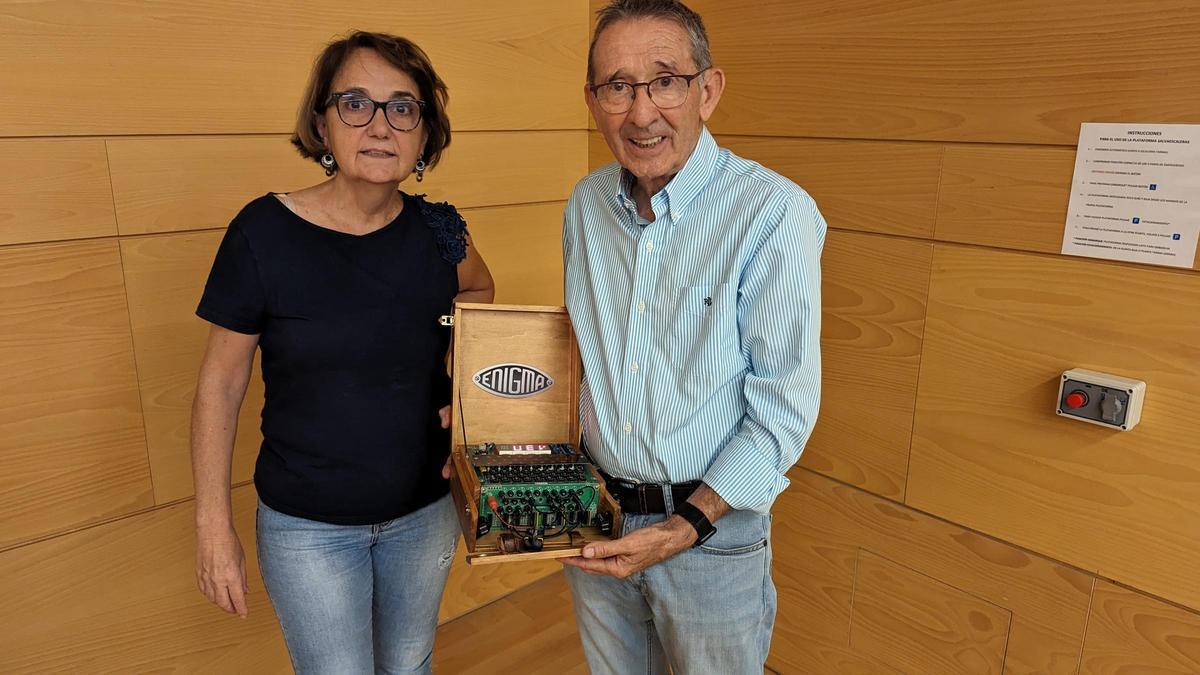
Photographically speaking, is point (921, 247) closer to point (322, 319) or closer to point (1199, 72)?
point (1199, 72)

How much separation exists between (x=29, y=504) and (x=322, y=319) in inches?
41.8

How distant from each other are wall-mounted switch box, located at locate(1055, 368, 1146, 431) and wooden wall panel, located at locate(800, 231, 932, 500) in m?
0.39

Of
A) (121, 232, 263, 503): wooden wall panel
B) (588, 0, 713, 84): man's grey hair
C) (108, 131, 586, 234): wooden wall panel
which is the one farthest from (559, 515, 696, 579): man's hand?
(108, 131, 586, 234): wooden wall panel

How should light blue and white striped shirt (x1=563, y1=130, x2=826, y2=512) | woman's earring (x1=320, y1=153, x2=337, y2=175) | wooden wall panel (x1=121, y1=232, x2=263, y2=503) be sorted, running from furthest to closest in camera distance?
wooden wall panel (x1=121, y1=232, x2=263, y2=503) → woman's earring (x1=320, y1=153, x2=337, y2=175) → light blue and white striped shirt (x1=563, y1=130, x2=826, y2=512)

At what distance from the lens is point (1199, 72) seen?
5.35ft

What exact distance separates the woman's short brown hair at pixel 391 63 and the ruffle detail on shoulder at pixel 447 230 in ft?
0.38

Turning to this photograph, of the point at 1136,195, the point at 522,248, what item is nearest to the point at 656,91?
the point at 1136,195

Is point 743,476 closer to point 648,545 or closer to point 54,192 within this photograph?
point 648,545

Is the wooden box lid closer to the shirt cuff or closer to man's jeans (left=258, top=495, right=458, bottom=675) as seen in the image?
man's jeans (left=258, top=495, right=458, bottom=675)

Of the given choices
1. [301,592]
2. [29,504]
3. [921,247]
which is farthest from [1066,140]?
[29,504]

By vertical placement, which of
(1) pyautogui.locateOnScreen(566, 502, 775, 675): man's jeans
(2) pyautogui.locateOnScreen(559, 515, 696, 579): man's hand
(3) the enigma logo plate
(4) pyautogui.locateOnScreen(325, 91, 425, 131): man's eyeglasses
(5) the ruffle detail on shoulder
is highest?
(4) pyautogui.locateOnScreen(325, 91, 425, 131): man's eyeglasses

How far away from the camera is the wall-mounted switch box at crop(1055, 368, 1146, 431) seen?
1.78 metres

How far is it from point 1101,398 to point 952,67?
0.88m

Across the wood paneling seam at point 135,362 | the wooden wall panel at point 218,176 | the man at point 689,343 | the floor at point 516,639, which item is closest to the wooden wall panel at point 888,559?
the floor at point 516,639
